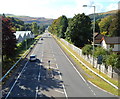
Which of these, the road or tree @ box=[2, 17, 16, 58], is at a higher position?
tree @ box=[2, 17, 16, 58]

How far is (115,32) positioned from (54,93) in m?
63.0

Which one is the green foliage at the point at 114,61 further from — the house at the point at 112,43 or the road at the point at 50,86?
the house at the point at 112,43

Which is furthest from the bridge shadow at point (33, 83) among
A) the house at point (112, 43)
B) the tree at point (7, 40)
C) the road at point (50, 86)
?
the house at point (112, 43)

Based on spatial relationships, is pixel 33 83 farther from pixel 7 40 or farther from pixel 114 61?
pixel 7 40

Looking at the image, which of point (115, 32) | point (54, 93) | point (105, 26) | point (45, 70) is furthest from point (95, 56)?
point (105, 26)

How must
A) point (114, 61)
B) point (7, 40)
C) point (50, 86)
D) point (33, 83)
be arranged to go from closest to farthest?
point (50, 86) < point (33, 83) < point (114, 61) < point (7, 40)

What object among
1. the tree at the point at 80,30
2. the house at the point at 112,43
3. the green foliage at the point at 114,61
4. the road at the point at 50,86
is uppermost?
the tree at the point at 80,30

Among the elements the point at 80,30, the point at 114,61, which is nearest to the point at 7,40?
the point at 114,61

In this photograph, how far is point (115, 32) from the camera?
7262 cm

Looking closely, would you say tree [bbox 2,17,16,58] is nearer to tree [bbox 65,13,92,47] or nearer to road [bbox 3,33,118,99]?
road [bbox 3,33,118,99]

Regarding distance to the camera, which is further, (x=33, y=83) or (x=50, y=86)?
(x=33, y=83)

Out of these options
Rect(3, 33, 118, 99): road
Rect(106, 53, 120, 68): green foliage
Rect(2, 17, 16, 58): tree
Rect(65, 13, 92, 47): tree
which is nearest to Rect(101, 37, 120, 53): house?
Rect(65, 13, 92, 47): tree

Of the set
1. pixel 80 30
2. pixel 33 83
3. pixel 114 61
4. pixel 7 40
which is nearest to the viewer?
pixel 33 83

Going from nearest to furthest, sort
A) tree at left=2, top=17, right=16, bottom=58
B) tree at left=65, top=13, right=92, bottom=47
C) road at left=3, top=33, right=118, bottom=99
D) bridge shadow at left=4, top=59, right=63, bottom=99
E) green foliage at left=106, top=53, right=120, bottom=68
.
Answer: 1. road at left=3, top=33, right=118, bottom=99
2. bridge shadow at left=4, top=59, right=63, bottom=99
3. green foliage at left=106, top=53, right=120, bottom=68
4. tree at left=2, top=17, right=16, bottom=58
5. tree at left=65, top=13, right=92, bottom=47
